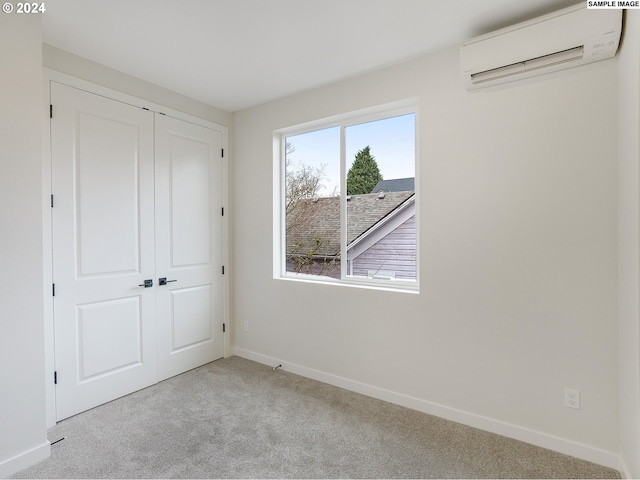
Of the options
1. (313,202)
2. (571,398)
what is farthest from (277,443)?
(313,202)

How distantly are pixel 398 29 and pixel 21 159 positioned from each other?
234 centimetres

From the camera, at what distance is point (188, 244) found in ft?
10.4

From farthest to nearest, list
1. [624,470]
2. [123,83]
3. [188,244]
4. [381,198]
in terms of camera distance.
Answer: [188,244]
[381,198]
[123,83]
[624,470]

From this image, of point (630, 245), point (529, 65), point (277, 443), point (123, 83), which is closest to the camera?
point (630, 245)

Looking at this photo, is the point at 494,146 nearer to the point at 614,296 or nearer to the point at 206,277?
the point at 614,296

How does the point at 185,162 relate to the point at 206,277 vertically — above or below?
above

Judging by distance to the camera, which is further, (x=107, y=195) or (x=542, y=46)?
(x=107, y=195)

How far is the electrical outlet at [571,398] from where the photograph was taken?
193cm

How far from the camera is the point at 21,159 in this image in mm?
1845

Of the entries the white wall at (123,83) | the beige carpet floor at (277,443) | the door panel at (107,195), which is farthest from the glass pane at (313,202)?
the door panel at (107,195)

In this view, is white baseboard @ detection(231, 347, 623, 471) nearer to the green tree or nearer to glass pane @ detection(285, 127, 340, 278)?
glass pane @ detection(285, 127, 340, 278)

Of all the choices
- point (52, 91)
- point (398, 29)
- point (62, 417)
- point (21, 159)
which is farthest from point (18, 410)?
point (398, 29)

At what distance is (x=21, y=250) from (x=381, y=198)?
2404mm

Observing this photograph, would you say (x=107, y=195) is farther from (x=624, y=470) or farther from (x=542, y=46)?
(x=624, y=470)
